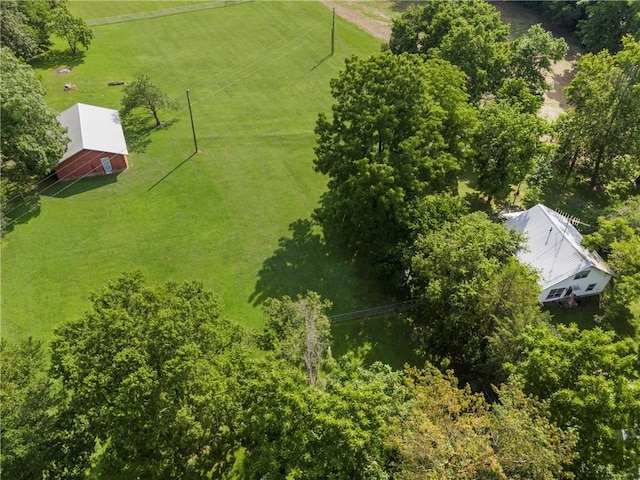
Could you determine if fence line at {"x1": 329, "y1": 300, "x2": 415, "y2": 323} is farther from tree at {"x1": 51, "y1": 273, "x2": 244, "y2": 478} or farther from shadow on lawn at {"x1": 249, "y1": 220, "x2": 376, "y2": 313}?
tree at {"x1": 51, "y1": 273, "x2": 244, "y2": 478}

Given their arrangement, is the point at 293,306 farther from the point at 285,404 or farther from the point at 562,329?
the point at 562,329

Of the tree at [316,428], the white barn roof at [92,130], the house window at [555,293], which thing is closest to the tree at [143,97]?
the white barn roof at [92,130]

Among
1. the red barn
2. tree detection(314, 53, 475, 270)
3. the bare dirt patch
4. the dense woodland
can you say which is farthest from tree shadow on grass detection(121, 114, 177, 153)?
the bare dirt patch

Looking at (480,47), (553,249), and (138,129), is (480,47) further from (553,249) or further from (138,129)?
(138,129)

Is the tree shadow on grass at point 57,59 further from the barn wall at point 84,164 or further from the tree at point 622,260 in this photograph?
the tree at point 622,260

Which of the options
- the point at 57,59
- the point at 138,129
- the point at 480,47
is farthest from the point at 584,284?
the point at 57,59
